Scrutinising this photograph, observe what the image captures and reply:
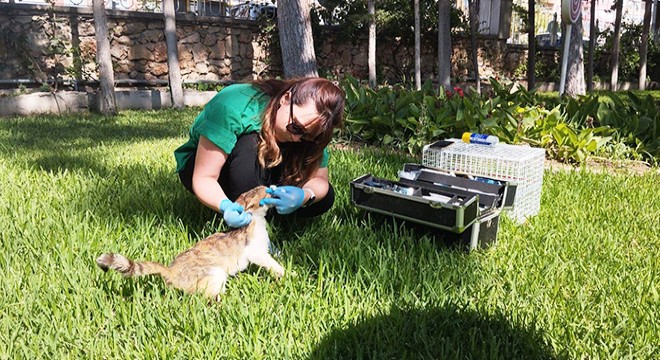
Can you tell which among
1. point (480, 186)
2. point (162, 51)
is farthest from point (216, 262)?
point (162, 51)

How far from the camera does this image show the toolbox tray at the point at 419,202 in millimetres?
2355

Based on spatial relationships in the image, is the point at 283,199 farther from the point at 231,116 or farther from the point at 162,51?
the point at 162,51

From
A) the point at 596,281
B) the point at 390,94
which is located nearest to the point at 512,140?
the point at 390,94

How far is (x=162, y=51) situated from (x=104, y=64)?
2755 millimetres

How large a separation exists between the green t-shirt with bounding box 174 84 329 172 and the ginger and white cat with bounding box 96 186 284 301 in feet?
1.14

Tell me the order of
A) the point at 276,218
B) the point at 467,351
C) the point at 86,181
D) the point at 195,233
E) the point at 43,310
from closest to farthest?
1. the point at 467,351
2. the point at 43,310
3. the point at 195,233
4. the point at 276,218
5. the point at 86,181

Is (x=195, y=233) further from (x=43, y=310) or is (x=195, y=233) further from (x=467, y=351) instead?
(x=467, y=351)

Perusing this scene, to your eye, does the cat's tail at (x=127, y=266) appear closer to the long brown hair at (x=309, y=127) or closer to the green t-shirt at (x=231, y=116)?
the green t-shirt at (x=231, y=116)

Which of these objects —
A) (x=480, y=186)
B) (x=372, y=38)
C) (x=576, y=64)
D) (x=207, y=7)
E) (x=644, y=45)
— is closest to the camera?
(x=480, y=186)

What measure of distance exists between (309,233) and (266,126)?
618 mm

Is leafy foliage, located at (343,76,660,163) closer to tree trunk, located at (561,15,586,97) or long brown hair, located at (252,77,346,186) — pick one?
long brown hair, located at (252,77,346,186)

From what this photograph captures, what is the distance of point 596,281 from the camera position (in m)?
2.23

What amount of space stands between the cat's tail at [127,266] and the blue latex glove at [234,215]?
296mm

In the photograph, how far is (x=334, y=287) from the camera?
209cm
